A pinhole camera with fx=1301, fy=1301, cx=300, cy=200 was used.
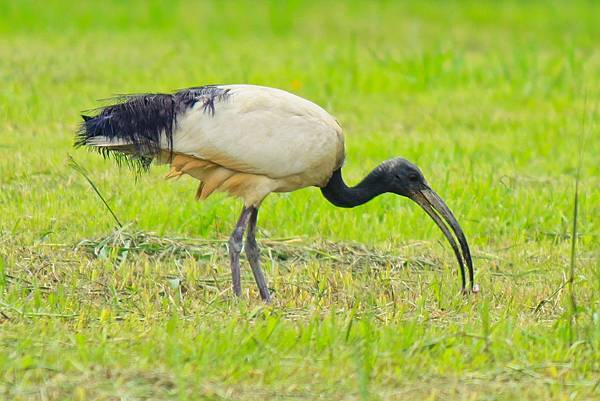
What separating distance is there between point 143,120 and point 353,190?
1356 millimetres

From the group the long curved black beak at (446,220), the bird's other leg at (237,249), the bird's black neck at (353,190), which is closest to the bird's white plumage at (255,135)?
the bird's other leg at (237,249)

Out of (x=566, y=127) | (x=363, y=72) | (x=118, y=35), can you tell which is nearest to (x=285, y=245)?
(x=566, y=127)

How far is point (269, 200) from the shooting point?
900 cm

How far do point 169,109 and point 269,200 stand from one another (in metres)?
2.07

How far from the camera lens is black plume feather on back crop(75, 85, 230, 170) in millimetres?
6988

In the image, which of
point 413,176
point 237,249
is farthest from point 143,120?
point 413,176

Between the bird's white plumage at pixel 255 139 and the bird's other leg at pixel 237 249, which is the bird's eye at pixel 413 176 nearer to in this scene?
the bird's white plumage at pixel 255 139

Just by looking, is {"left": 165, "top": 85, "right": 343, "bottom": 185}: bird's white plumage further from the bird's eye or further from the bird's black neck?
the bird's eye

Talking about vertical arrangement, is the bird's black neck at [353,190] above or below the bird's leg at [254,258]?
above

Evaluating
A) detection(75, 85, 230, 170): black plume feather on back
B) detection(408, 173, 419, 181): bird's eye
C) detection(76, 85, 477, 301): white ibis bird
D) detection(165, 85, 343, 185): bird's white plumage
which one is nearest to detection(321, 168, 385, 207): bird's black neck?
detection(408, 173, 419, 181): bird's eye

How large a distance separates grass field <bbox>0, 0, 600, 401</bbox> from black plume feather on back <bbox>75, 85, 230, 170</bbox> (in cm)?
68

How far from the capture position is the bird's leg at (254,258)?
Answer: 6.95 metres

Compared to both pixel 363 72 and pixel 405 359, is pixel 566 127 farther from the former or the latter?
pixel 405 359

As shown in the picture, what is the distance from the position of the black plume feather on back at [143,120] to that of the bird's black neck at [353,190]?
88cm
